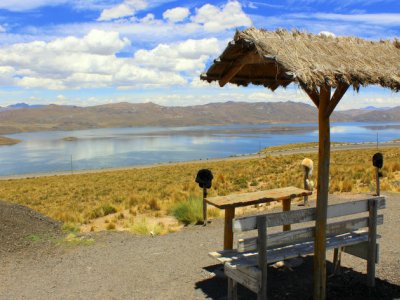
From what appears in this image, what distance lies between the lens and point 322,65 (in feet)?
15.6

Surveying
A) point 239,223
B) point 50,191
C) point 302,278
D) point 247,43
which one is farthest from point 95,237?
point 50,191

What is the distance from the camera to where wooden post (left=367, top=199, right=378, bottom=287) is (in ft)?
19.4

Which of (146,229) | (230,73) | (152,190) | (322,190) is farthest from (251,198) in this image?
(152,190)

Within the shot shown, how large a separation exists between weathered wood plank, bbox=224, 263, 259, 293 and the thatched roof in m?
2.34

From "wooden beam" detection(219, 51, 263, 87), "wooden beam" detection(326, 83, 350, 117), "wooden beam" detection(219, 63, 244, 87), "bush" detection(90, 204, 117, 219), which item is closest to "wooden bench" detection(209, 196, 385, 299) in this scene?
"wooden beam" detection(326, 83, 350, 117)

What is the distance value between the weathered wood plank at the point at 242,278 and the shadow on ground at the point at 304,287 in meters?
0.67

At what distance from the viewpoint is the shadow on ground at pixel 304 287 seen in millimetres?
5707

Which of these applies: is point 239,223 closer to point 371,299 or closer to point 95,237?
point 371,299

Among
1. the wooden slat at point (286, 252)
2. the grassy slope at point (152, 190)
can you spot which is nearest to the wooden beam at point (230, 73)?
the wooden slat at point (286, 252)

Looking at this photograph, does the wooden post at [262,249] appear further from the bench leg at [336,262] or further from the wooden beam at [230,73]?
the wooden beam at [230,73]

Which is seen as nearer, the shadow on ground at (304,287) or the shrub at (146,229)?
the shadow on ground at (304,287)

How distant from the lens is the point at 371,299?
5559 millimetres

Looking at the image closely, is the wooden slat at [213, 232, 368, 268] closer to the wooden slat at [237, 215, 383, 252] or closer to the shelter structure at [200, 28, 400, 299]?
the wooden slat at [237, 215, 383, 252]

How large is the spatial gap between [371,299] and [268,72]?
3.90 m
